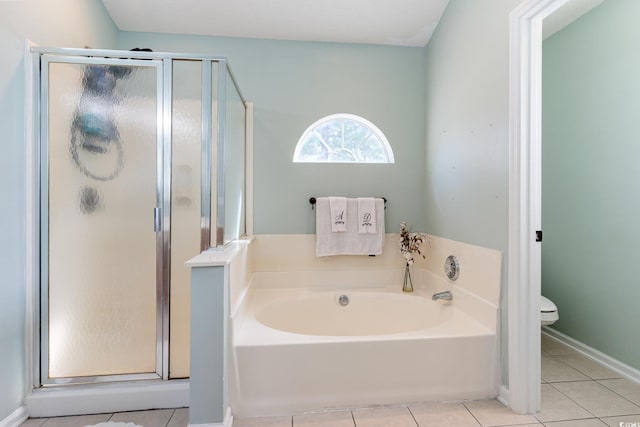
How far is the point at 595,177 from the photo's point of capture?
2.09 meters

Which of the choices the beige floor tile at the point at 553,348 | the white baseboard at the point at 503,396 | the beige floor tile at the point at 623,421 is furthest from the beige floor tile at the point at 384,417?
the beige floor tile at the point at 553,348

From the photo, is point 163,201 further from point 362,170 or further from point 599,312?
point 599,312

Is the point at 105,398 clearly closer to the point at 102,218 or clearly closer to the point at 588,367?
the point at 102,218

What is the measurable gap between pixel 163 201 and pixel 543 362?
261 cm

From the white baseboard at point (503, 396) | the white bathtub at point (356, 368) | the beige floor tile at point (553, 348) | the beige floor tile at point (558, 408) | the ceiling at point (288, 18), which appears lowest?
the beige floor tile at point (553, 348)

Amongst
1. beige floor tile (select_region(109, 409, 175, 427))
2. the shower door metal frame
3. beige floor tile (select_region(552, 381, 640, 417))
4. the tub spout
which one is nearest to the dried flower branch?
the tub spout

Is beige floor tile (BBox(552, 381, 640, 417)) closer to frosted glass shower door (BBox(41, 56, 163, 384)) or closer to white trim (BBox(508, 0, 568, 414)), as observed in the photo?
white trim (BBox(508, 0, 568, 414))

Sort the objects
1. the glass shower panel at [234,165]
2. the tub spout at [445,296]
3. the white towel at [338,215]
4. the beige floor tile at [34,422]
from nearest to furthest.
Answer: the beige floor tile at [34,422], the glass shower panel at [234,165], the tub spout at [445,296], the white towel at [338,215]

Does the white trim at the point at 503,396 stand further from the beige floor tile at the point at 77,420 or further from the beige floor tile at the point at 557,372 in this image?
the beige floor tile at the point at 77,420

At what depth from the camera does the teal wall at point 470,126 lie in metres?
1.60

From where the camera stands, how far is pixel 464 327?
168 centimetres

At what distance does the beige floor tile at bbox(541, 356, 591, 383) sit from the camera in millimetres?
1809

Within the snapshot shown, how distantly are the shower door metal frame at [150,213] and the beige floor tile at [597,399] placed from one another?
2.19 m

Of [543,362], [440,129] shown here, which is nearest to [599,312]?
[543,362]
